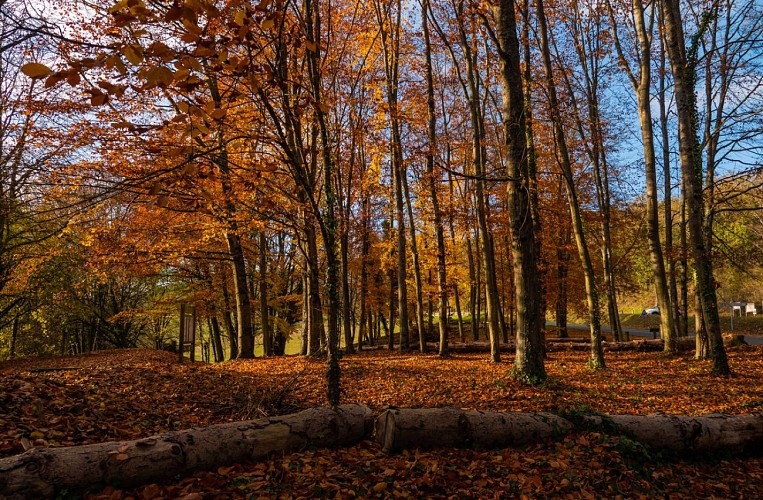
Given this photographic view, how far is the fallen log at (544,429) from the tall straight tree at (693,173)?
4079mm

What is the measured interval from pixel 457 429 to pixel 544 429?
3.84 ft

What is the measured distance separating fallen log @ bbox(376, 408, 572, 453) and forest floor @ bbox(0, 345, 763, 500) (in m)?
0.12

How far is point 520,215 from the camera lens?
7738 millimetres

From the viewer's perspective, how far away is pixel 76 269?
19.6 m

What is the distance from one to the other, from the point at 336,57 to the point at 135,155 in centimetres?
719

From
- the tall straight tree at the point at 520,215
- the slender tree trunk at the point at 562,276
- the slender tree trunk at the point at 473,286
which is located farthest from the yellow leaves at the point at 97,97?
the slender tree trunk at the point at 562,276

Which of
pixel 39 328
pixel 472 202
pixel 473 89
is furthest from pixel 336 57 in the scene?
pixel 39 328

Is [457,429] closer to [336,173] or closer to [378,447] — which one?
[378,447]

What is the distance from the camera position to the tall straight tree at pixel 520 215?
7645mm

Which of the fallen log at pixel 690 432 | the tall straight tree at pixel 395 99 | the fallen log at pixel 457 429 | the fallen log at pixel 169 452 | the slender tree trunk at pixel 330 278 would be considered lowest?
the fallen log at pixel 690 432

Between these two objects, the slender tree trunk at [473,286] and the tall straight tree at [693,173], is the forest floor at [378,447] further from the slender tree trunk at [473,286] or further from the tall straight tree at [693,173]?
the slender tree trunk at [473,286]

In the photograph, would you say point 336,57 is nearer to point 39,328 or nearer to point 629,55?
point 629,55

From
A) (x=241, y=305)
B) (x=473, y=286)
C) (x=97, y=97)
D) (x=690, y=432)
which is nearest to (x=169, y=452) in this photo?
(x=97, y=97)

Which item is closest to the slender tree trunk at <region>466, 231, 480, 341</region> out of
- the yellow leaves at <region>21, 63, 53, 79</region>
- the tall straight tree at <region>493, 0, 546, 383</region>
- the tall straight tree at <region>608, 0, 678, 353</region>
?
the tall straight tree at <region>608, 0, 678, 353</region>
